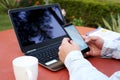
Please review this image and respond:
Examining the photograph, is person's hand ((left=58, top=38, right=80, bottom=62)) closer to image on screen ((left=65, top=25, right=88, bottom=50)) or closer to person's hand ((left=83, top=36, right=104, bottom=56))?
image on screen ((left=65, top=25, right=88, bottom=50))

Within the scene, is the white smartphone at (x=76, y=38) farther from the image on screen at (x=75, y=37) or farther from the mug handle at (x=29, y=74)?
the mug handle at (x=29, y=74)

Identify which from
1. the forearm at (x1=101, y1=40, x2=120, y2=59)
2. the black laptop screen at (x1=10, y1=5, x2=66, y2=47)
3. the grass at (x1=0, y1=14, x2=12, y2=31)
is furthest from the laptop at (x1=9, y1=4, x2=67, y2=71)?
the grass at (x1=0, y1=14, x2=12, y2=31)

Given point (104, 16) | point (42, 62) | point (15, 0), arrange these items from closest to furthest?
point (42, 62), point (104, 16), point (15, 0)

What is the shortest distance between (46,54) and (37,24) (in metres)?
0.18

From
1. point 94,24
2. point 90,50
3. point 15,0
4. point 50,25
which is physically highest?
point 50,25

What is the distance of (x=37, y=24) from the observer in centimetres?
144

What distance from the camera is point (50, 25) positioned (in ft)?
4.92

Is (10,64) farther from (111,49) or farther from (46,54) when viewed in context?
(111,49)

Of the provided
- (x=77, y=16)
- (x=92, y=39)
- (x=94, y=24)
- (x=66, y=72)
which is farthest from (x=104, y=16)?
(x=66, y=72)

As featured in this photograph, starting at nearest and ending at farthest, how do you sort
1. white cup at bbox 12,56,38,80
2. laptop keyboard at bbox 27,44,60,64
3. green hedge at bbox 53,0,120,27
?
1. white cup at bbox 12,56,38,80
2. laptop keyboard at bbox 27,44,60,64
3. green hedge at bbox 53,0,120,27

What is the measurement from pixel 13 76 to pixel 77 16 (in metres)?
3.88

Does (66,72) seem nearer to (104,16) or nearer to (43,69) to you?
(43,69)

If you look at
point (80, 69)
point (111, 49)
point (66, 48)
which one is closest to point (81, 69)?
point (80, 69)

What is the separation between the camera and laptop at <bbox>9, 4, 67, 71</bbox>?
1.32 metres
